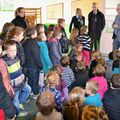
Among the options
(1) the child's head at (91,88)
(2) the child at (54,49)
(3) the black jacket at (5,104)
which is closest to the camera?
(3) the black jacket at (5,104)

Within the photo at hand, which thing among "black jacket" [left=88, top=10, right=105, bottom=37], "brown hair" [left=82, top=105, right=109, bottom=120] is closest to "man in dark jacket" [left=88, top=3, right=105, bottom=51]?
"black jacket" [left=88, top=10, right=105, bottom=37]

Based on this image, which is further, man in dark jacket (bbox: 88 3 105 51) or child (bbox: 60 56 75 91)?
man in dark jacket (bbox: 88 3 105 51)

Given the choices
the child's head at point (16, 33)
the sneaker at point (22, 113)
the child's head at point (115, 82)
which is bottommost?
the sneaker at point (22, 113)

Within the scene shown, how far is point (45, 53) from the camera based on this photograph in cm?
464

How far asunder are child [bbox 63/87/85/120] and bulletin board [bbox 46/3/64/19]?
7100 mm

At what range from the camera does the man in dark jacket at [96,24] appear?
7.33 metres

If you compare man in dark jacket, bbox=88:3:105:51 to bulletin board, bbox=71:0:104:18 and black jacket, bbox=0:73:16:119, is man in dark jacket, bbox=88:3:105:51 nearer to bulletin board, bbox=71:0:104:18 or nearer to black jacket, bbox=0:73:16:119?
bulletin board, bbox=71:0:104:18

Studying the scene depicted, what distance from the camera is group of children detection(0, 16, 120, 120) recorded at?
2.58 meters

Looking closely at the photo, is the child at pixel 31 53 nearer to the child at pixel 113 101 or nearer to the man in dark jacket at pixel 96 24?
the child at pixel 113 101

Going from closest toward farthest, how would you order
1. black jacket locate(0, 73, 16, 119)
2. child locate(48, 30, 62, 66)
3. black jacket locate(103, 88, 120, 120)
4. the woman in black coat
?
1. black jacket locate(0, 73, 16, 119)
2. black jacket locate(103, 88, 120, 120)
3. child locate(48, 30, 62, 66)
4. the woman in black coat

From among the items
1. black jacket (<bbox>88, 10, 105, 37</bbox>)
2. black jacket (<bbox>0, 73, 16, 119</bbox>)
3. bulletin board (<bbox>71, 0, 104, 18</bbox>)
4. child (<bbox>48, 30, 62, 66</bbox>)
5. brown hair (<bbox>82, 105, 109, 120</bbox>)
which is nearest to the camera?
brown hair (<bbox>82, 105, 109, 120</bbox>)

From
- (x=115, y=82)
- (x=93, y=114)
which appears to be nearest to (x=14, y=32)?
(x=115, y=82)

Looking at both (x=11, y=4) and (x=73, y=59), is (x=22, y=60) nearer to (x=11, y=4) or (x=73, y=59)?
(x=73, y=59)

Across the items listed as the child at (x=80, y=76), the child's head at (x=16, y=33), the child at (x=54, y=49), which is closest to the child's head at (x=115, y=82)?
the child at (x=80, y=76)
